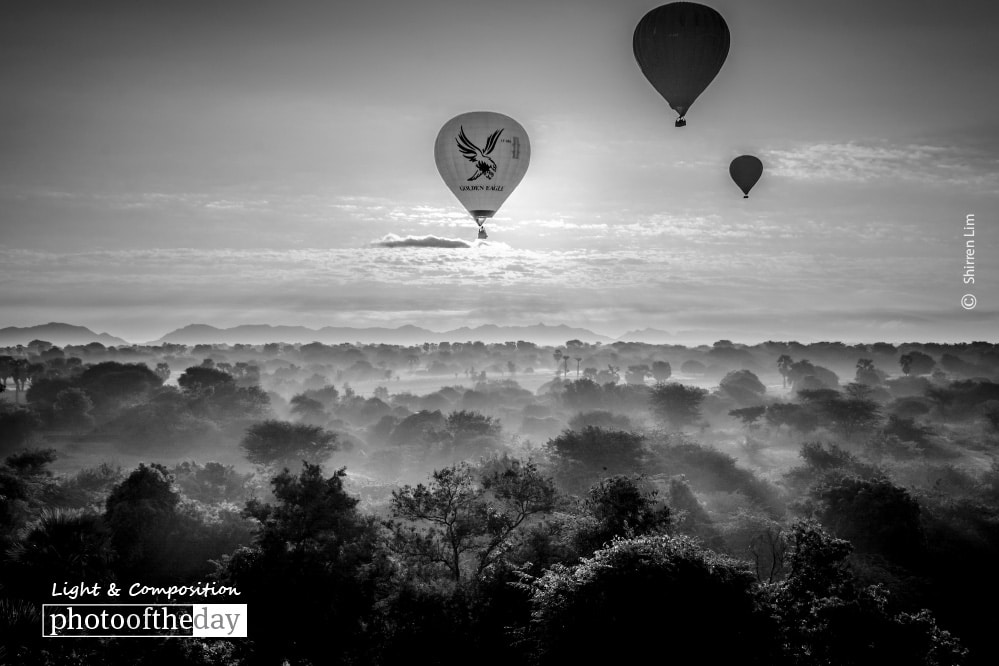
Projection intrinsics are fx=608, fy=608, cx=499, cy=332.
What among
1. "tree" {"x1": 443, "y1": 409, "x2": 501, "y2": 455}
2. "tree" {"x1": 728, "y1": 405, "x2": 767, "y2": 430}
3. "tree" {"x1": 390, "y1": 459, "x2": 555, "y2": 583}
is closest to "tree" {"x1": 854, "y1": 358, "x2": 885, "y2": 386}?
"tree" {"x1": 728, "y1": 405, "x2": 767, "y2": 430}

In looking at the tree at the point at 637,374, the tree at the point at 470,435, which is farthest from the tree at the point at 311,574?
the tree at the point at 637,374

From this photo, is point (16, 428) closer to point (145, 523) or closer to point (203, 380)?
point (203, 380)

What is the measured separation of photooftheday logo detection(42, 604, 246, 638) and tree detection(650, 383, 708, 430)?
68.2 m

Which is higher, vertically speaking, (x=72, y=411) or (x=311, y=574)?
(x=72, y=411)

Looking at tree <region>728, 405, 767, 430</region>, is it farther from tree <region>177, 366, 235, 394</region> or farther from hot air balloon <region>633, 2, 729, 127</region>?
tree <region>177, 366, 235, 394</region>

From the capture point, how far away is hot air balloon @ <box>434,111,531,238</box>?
131ft

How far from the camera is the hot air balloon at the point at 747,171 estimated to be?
45062 millimetres

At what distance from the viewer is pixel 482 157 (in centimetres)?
4025

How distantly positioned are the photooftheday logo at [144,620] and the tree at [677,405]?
68244 millimetres

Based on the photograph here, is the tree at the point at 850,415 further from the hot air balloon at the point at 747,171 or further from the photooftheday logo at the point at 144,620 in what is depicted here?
the photooftheday logo at the point at 144,620

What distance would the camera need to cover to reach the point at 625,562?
1773 cm

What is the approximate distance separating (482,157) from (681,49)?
1362cm

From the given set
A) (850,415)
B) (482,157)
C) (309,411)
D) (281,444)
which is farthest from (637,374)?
(482,157)

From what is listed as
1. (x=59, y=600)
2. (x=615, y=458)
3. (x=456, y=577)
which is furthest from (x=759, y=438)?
(x=59, y=600)
